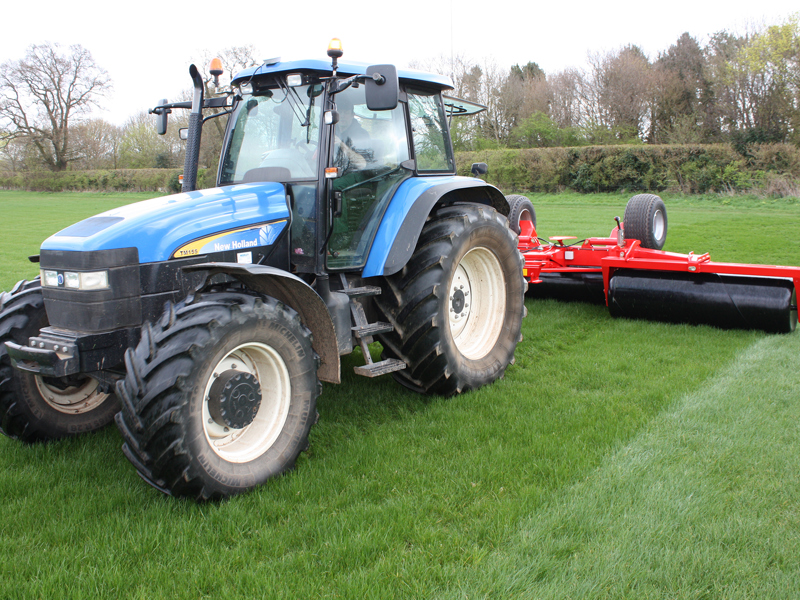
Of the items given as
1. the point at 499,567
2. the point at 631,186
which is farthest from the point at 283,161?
the point at 631,186

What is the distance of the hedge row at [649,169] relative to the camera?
21172 millimetres

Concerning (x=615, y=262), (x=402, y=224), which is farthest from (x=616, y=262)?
(x=402, y=224)

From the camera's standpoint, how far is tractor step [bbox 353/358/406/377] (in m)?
3.76

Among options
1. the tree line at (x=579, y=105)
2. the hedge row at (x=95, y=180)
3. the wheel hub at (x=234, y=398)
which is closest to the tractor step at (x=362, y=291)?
the wheel hub at (x=234, y=398)

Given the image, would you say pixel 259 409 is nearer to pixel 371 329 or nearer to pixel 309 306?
pixel 309 306

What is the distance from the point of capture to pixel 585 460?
332 centimetres

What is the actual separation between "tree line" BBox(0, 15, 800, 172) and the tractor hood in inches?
756

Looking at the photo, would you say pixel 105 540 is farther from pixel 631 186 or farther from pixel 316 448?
pixel 631 186

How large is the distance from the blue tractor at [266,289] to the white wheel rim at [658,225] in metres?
3.55

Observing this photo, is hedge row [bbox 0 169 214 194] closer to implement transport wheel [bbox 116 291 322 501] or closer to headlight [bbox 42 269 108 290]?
headlight [bbox 42 269 108 290]

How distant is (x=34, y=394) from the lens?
3529mm

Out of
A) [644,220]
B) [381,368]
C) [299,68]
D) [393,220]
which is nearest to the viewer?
[299,68]

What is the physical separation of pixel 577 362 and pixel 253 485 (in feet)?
9.83

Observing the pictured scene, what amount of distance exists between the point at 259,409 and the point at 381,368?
87cm
